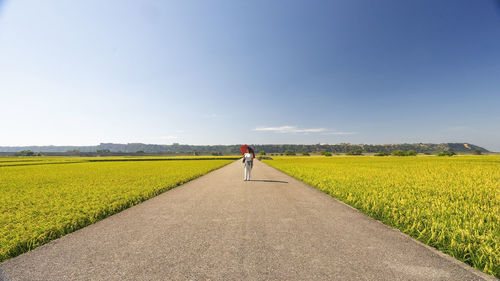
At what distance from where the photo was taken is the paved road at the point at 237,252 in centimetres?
325

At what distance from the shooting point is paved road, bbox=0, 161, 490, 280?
10.7 ft

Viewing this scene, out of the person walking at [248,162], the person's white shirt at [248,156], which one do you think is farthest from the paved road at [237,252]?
the person's white shirt at [248,156]

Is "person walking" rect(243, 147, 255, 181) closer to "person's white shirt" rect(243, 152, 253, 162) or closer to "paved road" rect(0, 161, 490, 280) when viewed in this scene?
"person's white shirt" rect(243, 152, 253, 162)

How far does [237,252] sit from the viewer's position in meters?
3.95

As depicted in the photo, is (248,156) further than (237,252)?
Yes

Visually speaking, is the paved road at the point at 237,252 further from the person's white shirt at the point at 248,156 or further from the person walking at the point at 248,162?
the person's white shirt at the point at 248,156

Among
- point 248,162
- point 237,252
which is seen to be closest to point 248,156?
point 248,162

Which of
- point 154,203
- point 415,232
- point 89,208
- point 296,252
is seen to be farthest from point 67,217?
point 415,232

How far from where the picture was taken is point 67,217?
6.09 m

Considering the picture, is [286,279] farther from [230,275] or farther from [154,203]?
[154,203]

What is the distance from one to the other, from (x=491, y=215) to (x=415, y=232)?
2.82 metres

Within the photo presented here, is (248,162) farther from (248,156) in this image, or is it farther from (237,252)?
(237,252)

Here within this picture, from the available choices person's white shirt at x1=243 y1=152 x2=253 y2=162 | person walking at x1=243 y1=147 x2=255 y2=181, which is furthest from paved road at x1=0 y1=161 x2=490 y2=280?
person's white shirt at x1=243 y1=152 x2=253 y2=162

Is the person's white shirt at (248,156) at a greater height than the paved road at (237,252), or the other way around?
the person's white shirt at (248,156)
